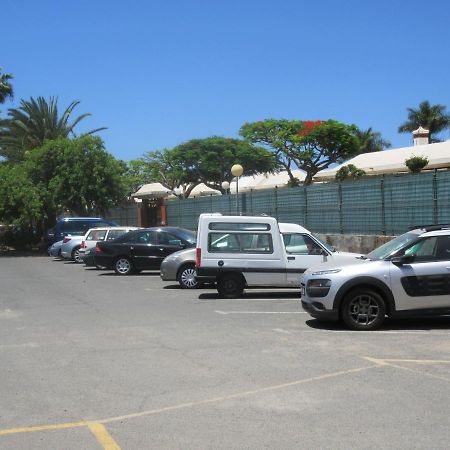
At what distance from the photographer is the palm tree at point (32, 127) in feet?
146

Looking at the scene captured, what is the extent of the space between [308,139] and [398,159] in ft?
69.6

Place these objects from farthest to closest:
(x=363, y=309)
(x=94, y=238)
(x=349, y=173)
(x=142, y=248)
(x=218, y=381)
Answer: (x=349, y=173), (x=94, y=238), (x=142, y=248), (x=363, y=309), (x=218, y=381)

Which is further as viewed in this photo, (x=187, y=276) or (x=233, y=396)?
(x=187, y=276)

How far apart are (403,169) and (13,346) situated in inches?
1030

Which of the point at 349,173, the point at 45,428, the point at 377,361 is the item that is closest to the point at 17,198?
the point at 349,173

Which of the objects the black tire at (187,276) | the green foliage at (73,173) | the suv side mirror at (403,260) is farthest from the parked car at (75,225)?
the suv side mirror at (403,260)

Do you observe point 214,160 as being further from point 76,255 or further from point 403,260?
point 403,260

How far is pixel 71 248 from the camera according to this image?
28578 millimetres

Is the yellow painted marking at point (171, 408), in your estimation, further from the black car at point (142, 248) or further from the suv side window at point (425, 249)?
the black car at point (142, 248)

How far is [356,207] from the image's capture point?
21047 millimetres

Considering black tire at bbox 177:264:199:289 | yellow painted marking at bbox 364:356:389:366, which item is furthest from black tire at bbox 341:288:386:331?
black tire at bbox 177:264:199:289

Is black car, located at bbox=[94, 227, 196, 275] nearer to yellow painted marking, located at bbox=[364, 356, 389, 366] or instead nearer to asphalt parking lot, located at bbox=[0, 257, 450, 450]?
asphalt parking lot, located at bbox=[0, 257, 450, 450]

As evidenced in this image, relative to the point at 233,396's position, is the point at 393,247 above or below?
above

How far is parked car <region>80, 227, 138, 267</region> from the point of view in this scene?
78.9 ft
